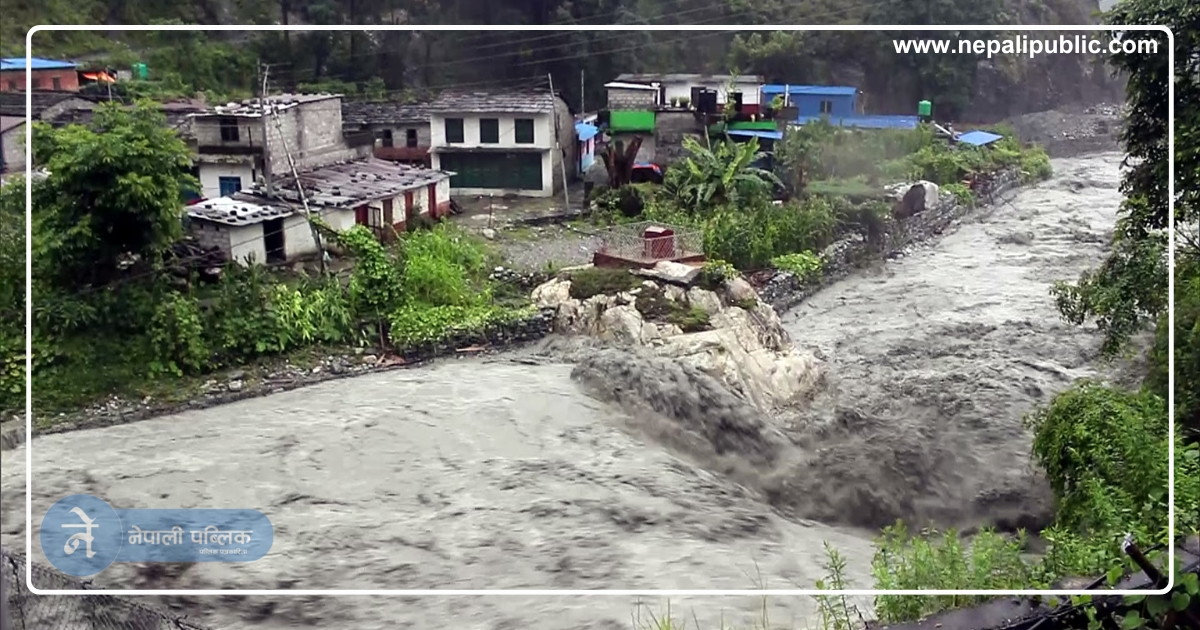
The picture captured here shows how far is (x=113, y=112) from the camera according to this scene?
8.24ft

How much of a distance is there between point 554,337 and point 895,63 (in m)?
1.01

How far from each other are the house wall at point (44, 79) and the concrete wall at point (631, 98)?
119cm

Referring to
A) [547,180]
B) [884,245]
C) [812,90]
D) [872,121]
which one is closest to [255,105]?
[547,180]

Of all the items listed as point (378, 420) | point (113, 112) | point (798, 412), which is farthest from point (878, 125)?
point (113, 112)

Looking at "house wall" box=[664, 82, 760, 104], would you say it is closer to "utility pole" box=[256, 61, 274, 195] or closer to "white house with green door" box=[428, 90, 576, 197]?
"white house with green door" box=[428, 90, 576, 197]

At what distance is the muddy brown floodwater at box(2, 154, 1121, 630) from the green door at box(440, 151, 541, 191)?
422 mm

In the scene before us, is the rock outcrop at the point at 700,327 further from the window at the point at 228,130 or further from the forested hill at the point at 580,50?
the window at the point at 228,130

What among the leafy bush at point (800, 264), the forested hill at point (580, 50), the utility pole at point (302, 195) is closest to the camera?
the forested hill at point (580, 50)

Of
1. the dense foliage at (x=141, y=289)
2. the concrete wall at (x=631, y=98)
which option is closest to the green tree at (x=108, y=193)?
the dense foliage at (x=141, y=289)

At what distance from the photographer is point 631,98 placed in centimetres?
266

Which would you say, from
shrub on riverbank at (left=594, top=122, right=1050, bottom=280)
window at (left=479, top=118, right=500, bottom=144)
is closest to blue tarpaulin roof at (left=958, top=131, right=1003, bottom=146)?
shrub on riverbank at (left=594, top=122, right=1050, bottom=280)

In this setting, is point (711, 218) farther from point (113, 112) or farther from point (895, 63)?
point (113, 112)

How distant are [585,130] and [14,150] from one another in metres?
1.28

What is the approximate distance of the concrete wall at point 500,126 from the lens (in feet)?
8.67
